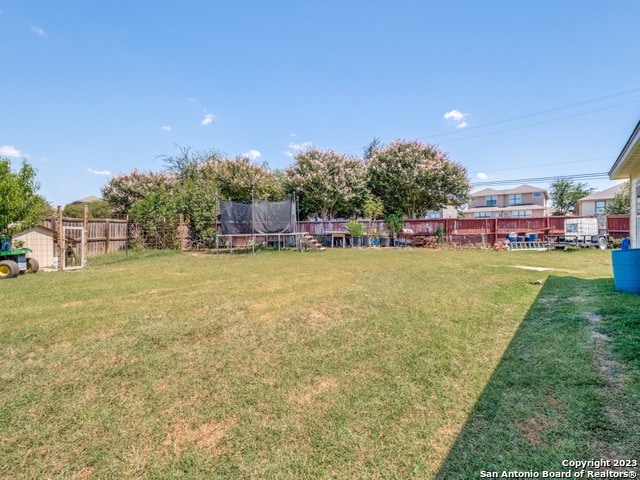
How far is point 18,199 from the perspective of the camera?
24.4 ft

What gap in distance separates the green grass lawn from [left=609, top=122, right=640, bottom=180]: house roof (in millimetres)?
2509

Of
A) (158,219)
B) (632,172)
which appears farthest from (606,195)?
(158,219)

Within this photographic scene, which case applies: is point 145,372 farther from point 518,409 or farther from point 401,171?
point 401,171

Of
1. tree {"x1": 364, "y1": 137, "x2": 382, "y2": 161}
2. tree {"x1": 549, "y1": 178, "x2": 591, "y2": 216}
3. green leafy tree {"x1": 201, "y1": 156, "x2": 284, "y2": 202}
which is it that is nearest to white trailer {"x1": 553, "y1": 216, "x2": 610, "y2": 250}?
green leafy tree {"x1": 201, "y1": 156, "x2": 284, "y2": 202}

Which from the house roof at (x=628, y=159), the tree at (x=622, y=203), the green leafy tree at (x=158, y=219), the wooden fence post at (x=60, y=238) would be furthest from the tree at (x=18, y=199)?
the tree at (x=622, y=203)

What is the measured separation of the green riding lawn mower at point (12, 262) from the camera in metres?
6.98

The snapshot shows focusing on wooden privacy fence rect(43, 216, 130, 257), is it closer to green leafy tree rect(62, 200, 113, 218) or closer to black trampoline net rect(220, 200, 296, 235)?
black trampoline net rect(220, 200, 296, 235)

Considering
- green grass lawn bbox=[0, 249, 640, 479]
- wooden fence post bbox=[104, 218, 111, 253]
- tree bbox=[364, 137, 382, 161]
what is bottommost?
green grass lawn bbox=[0, 249, 640, 479]

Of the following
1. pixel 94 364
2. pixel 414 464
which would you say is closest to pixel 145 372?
pixel 94 364

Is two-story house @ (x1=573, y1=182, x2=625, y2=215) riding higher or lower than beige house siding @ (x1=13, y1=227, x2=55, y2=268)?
higher

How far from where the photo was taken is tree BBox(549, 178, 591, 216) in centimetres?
3356

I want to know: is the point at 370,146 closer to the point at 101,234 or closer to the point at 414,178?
the point at 414,178

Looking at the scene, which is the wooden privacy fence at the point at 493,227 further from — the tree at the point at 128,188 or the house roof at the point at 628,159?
the tree at the point at 128,188

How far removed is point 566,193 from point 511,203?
5.35 m
